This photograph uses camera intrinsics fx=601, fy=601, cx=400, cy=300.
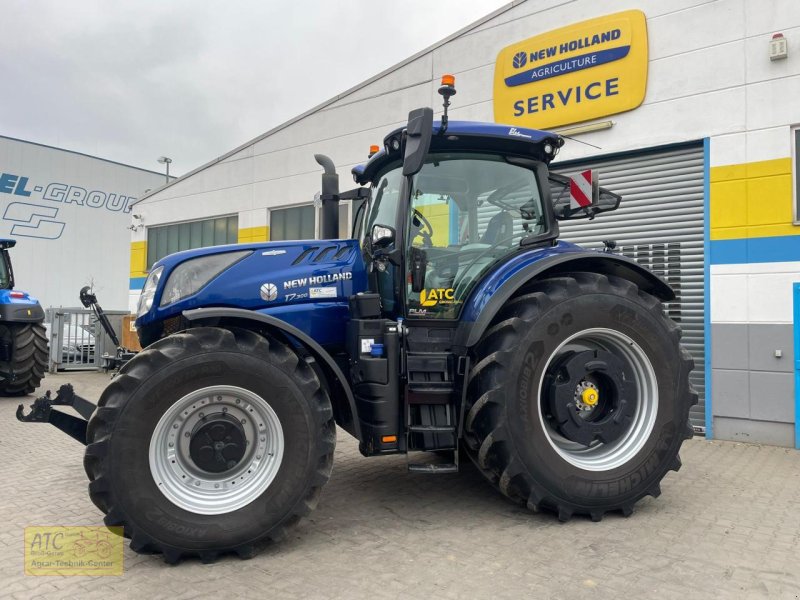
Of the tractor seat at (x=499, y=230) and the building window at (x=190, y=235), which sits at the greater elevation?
the building window at (x=190, y=235)

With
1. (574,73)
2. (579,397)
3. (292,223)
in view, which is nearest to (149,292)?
(579,397)

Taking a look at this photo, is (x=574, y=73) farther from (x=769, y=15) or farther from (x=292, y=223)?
(x=292, y=223)

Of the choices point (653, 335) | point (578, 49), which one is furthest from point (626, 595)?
point (578, 49)

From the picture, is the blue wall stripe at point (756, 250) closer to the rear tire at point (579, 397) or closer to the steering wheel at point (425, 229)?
the rear tire at point (579, 397)

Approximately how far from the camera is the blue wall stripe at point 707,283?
6906 millimetres

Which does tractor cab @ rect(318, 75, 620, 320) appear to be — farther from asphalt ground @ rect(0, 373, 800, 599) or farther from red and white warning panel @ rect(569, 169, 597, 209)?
asphalt ground @ rect(0, 373, 800, 599)

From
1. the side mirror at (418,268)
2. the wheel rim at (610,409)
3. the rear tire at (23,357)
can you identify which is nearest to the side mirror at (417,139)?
the side mirror at (418,268)

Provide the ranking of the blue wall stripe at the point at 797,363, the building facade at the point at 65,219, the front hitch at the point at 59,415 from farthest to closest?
the building facade at the point at 65,219 < the blue wall stripe at the point at 797,363 < the front hitch at the point at 59,415

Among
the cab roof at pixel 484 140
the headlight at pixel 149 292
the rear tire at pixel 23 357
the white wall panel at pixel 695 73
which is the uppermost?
the white wall panel at pixel 695 73

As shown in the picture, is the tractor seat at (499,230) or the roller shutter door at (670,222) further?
the roller shutter door at (670,222)

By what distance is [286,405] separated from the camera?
3.41 meters

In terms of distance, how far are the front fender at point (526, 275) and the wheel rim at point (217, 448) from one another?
1.39 m

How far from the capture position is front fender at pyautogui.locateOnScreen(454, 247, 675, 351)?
151 inches

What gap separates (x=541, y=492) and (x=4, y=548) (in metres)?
3.21
